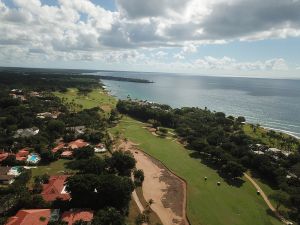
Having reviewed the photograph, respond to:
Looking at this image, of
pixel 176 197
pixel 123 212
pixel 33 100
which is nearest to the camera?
pixel 123 212

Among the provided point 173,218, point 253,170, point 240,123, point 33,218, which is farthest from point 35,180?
point 240,123

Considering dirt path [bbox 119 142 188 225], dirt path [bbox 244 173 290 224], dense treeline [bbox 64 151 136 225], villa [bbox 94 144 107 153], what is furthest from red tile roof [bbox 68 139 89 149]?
dirt path [bbox 244 173 290 224]

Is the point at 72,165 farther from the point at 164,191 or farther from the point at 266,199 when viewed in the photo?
the point at 266,199

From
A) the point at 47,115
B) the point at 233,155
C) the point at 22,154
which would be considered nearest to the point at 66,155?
the point at 22,154

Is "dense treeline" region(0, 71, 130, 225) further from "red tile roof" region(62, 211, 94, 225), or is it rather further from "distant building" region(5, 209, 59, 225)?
"distant building" region(5, 209, 59, 225)

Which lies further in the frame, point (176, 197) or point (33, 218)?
point (176, 197)

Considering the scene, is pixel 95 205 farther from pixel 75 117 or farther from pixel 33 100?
pixel 33 100

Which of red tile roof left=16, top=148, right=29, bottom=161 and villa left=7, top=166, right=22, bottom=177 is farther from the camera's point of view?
red tile roof left=16, top=148, right=29, bottom=161
